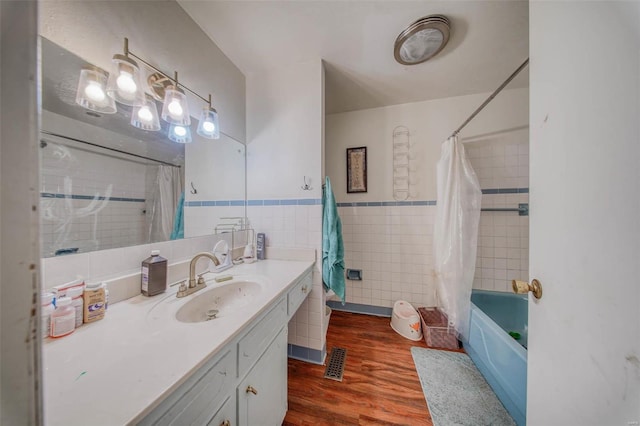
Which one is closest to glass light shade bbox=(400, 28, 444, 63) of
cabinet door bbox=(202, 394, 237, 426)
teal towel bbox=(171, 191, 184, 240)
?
teal towel bbox=(171, 191, 184, 240)

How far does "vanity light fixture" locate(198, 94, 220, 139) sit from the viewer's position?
1.24m

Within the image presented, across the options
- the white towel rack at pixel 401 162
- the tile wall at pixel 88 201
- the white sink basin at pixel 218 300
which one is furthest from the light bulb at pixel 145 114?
the white towel rack at pixel 401 162

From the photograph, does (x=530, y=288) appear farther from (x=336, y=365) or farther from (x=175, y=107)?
(x=175, y=107)

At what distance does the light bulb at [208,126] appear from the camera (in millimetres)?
1247

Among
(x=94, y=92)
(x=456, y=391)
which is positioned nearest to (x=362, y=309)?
(x=456, y=391)

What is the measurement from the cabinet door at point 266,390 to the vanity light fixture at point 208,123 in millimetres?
1228

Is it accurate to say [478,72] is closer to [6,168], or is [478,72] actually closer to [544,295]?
[544,295]

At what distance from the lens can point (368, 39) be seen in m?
1.29

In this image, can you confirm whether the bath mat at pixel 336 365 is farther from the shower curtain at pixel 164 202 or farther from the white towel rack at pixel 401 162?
the white towel rack at pixel 401 162

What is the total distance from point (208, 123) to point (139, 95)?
1.22 feet

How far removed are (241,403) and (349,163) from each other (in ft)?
6.54

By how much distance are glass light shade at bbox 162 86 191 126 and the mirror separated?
3.5 inches

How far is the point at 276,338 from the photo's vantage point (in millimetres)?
931

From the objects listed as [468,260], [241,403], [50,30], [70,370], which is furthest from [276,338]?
[468,260]
